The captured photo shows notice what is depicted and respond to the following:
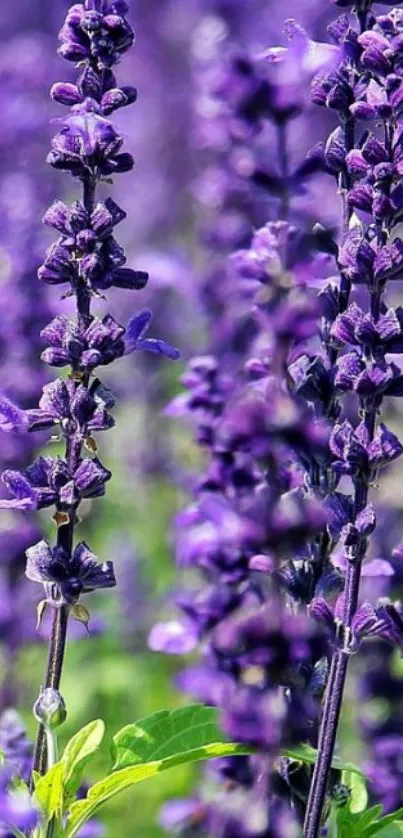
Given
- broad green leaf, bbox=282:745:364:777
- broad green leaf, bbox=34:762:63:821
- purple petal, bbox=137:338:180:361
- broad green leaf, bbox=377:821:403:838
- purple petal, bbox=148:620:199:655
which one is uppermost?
purple petal, bbox=137:338:180:361

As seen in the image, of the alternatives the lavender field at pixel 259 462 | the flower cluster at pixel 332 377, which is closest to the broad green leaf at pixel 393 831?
the lavender field at pixel 259 462

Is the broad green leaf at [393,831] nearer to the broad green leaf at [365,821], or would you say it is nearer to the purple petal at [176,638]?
the broad green leaf at [365,821]

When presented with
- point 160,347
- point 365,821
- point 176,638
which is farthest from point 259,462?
point 176,638

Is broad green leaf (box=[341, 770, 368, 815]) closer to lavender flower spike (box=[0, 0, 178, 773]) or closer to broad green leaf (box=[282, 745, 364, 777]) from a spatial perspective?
broad green leaf (box=[282, 745, 364, 777])

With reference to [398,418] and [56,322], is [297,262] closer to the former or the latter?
[56,322]

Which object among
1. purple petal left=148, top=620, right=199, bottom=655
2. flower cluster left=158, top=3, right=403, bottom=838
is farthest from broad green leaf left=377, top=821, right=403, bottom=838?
purple petal left=148, top=620, right=199, bottom=655

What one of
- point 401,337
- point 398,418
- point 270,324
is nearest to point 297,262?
point 270,324
